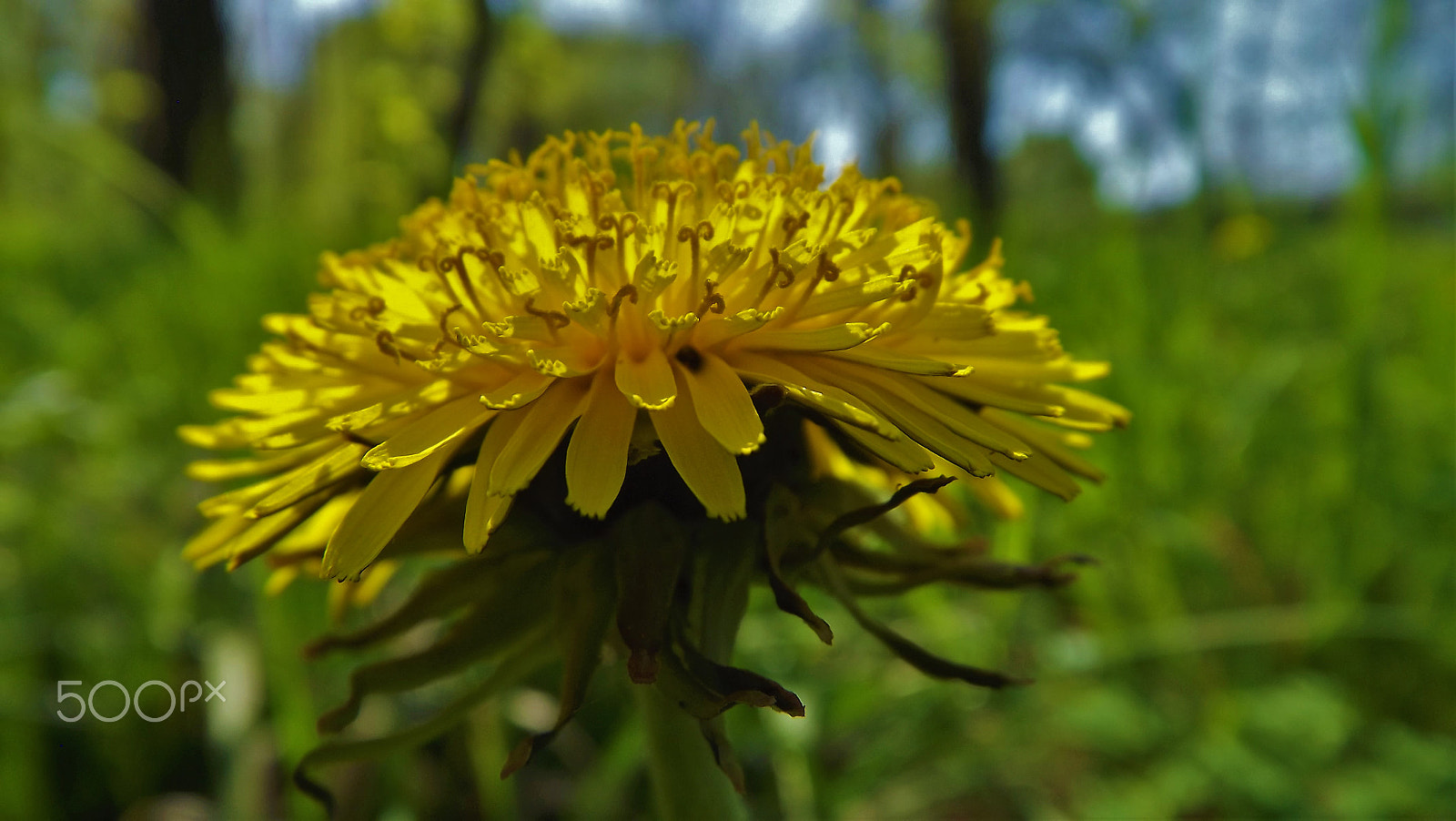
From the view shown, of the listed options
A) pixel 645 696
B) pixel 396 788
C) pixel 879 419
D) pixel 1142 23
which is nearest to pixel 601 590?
pixel 645 696

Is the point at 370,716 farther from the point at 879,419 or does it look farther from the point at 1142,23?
the point at 1142,23

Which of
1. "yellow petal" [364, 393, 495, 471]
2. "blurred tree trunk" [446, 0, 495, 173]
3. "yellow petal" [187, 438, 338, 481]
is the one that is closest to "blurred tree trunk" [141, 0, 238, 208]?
"blurred tree trunk" [446, 0, 495, 173]

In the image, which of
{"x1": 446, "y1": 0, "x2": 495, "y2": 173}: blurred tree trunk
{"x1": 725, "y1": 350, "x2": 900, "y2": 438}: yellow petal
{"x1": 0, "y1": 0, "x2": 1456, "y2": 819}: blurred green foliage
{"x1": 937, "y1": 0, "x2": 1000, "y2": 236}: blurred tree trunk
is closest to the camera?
{"x1": 725, "y1": 350, "x2": 900, "y2": 438}: yellow petal

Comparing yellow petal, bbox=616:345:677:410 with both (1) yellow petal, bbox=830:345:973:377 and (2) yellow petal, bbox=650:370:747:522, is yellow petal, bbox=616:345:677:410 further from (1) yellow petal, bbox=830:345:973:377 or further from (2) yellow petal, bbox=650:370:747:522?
(1) yellow petal, bbox=830:345:973:377

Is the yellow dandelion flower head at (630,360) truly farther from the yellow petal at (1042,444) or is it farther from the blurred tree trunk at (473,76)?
the blurred tree trunk at (473,76)

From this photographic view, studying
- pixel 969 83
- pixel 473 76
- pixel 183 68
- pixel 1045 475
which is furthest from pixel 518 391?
pixel 969 83

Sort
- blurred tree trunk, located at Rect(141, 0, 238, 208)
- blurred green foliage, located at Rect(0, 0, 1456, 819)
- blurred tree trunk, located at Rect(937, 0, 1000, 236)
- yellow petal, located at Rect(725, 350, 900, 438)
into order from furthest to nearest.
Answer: blurred tree trunk, located at Rect(937, 0, 1000, 236) < blurred tree trunk, located at Rect(141, 0, 238, 208) < blurred green foliage, located at Rect(0, 0, 1456, 819) < yellow petal, located at Rect(725, 350, 900, 438)
